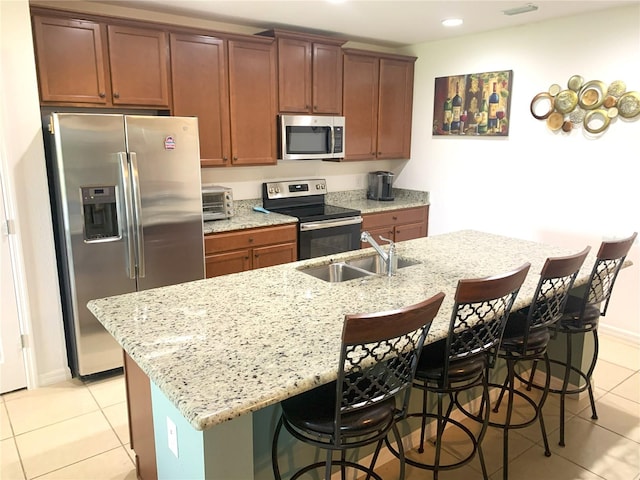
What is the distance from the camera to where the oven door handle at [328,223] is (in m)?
4.08

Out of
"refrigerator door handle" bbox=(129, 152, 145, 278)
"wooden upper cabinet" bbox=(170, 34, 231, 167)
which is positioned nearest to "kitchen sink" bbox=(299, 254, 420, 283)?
"refrigerator door handle" bbox=(129, 152, 145, 278)

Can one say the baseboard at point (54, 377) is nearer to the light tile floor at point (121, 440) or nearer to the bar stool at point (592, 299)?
the light tile floor at point (121, 440)

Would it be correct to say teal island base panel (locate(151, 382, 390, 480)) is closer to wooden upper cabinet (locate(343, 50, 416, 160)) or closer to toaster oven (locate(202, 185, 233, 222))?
toaster oven (locate(202, 185, 233, 222))

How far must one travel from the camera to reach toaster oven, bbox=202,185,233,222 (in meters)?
3.83

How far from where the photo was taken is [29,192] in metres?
2.92

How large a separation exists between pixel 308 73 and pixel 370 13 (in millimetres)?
820

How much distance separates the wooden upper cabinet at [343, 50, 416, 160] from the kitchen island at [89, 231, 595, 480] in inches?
94.5

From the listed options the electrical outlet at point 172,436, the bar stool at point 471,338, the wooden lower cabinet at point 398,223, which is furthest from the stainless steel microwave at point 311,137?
the electrical outlet at point 172,436

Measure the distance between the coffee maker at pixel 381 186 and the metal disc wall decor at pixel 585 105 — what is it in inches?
61.8

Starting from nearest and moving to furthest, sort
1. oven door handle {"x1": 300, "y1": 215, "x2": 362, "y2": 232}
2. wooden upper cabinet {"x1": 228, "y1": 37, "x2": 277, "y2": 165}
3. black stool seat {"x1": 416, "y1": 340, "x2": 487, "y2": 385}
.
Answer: black stool seat {"x1": 416, "y1": 340, "x2": 487, "y2": 385} → wooden upper cabinet {"x1": 228, "y1": 37, "x2": 277, "y2": 165} → oven door handle {"x1": 300, "y1": 215, "x2": 362, "y2": 232}

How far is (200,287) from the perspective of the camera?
7.29 ft

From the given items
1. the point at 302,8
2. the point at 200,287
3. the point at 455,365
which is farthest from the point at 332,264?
the point at 302,8

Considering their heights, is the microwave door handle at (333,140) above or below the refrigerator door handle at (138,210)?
above

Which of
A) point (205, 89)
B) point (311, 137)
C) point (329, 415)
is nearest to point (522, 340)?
point (329, 415)
